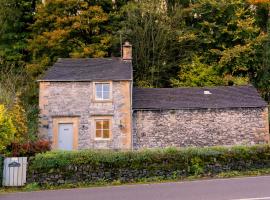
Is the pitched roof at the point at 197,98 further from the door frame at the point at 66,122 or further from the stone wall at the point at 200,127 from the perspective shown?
the door frame at the point at 66,122

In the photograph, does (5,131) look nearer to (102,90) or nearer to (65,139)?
(65,139)

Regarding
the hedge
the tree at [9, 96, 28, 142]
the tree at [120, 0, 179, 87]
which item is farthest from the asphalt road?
the tree at [120, 0, 179, 87]

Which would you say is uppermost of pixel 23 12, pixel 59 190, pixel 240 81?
pixel 23 12

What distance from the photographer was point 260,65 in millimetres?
38000

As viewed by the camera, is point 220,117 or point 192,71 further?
point 192,71

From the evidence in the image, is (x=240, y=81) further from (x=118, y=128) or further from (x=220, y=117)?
(x=118, y=128)

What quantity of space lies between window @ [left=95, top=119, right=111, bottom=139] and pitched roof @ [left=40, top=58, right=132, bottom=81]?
2.94 meters

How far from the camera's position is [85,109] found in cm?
2678

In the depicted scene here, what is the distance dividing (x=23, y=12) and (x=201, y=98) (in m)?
22.6

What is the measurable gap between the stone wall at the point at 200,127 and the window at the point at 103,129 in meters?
1.88

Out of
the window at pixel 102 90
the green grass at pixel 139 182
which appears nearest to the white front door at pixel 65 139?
the window at pixel 102 90

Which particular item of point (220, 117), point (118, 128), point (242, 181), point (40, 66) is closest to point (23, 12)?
point (40, 66)

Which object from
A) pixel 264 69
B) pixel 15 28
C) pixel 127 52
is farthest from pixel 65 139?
pixel 264 69

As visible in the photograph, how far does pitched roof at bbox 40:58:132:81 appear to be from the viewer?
27.2m
